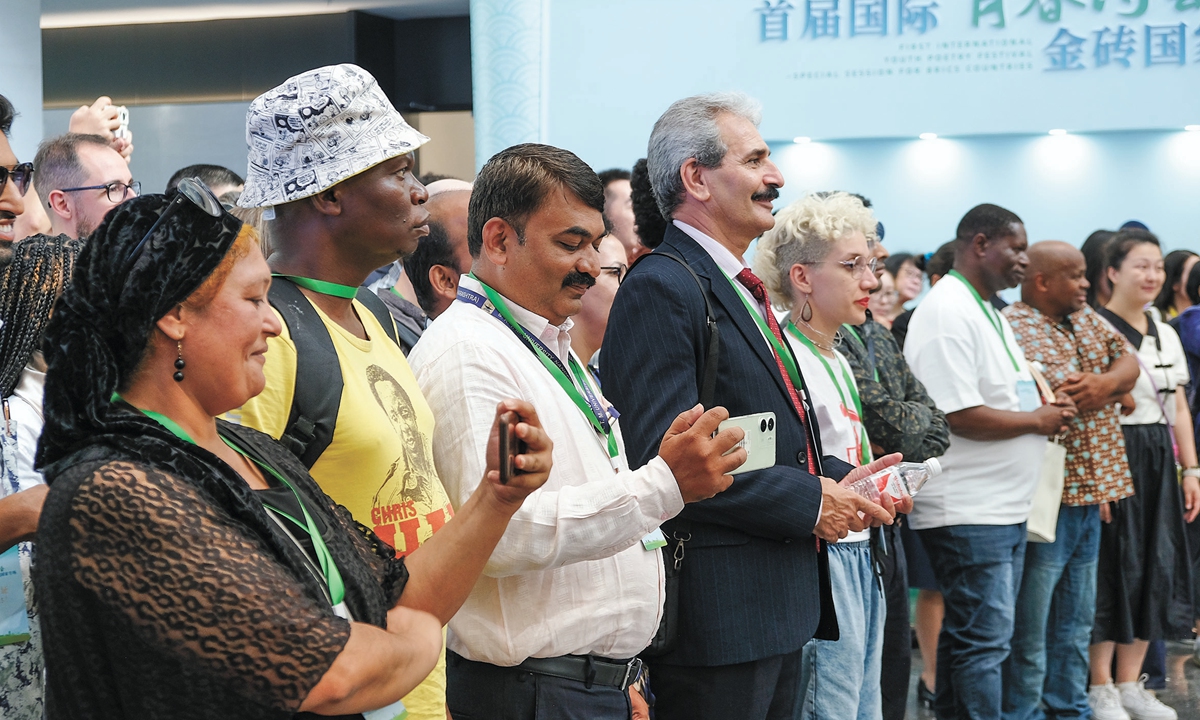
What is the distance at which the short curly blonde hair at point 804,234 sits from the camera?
346 centimetres

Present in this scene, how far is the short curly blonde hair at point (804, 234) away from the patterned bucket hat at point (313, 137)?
5.77ft

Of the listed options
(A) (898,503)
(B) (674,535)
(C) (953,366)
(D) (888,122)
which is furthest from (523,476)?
(D) (888,122)

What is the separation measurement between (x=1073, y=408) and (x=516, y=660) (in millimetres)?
3040

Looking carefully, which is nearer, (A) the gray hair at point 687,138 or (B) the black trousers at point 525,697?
(B) the black trousers at point 525,697

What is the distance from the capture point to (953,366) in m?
4.30

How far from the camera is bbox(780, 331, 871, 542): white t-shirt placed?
10.4ft

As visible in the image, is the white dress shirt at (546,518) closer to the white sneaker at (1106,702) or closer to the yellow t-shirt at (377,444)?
the yellow t-shirt at (377,444)

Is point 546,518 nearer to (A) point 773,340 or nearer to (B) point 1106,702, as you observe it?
(A) point 773,340

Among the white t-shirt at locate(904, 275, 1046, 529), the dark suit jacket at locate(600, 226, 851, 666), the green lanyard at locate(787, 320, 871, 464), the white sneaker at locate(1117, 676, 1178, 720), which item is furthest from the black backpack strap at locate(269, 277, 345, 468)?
the white sneaker at locate(1117, 676, 1178, 720)

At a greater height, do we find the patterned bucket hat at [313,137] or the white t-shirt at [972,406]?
the patterned bucket hat at [313,137]

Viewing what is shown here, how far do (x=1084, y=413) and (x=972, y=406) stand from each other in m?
0.70

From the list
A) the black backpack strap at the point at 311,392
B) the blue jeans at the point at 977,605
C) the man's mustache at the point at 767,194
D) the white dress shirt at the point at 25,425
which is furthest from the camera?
the blue jeans at the point at 977,605

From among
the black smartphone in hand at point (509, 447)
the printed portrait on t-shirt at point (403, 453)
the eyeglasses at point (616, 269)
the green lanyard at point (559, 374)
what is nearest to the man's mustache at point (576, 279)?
the green lanyard at point (559, 374)

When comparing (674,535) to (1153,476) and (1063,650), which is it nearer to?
(1063,650)
